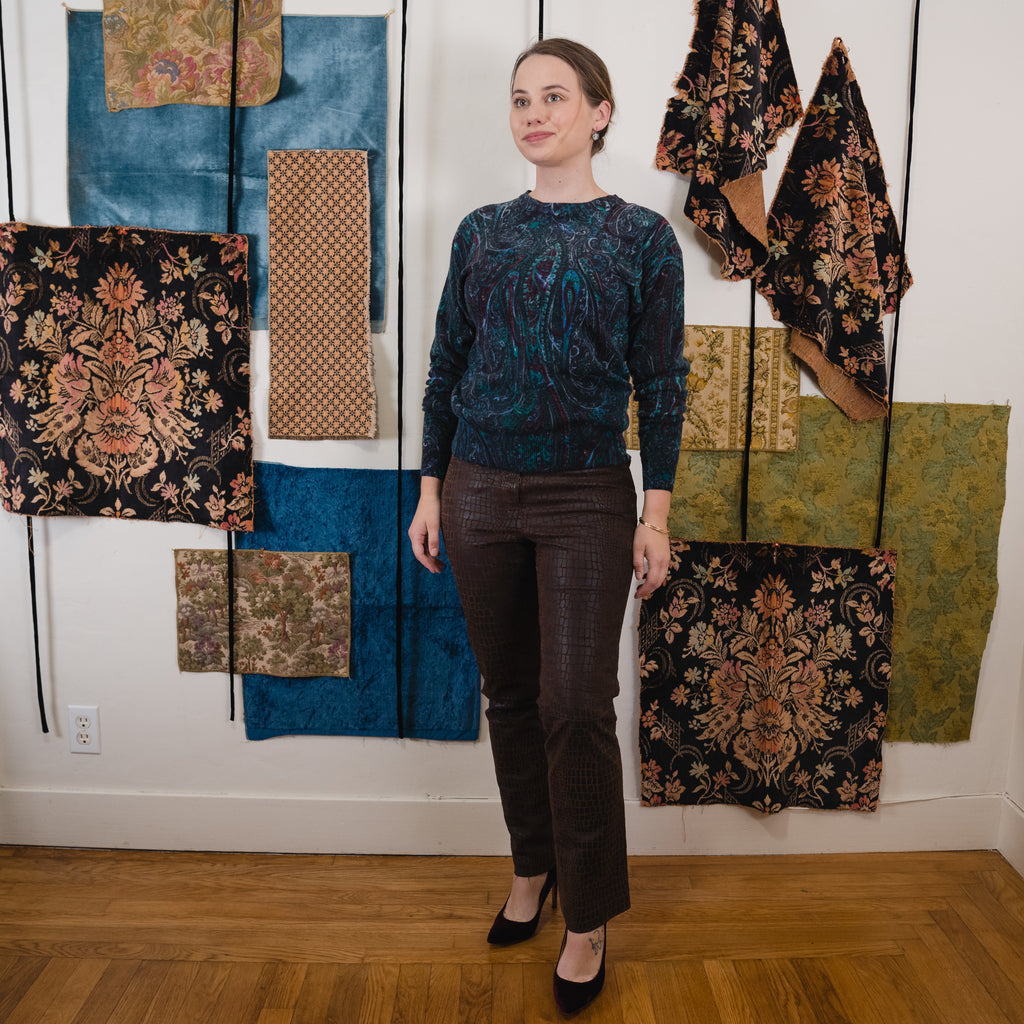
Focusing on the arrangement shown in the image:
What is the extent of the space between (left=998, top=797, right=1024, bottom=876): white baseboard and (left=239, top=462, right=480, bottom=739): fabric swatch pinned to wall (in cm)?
121

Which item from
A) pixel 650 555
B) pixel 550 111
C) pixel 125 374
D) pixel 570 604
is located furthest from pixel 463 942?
pixel 550 111

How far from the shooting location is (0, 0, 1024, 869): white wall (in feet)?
5.27

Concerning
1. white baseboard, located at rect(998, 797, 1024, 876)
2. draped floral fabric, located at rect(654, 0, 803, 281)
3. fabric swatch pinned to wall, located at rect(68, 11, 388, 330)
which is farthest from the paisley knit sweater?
white baseboard, located at rect(998, 797, 1024, 876)

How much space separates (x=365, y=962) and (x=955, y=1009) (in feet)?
3.32

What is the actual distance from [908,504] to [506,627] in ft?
3.10

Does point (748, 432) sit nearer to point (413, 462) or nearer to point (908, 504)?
point (908, 504)

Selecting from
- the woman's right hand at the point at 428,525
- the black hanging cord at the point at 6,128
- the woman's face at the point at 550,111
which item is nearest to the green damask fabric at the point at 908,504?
the woman's right hand at the point at 428,525

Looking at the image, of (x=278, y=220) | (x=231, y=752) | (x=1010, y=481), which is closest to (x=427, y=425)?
(x=278, y=220)

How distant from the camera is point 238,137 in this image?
1.64 metres

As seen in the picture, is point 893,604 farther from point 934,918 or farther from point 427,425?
point 427,425

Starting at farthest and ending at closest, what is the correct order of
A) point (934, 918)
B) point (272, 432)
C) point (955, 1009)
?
1. point (272, 432)
2. point (934, 918)
3. point (955, 1009)

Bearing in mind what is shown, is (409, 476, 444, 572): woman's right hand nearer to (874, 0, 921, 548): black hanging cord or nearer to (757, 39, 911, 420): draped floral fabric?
(757, 39, 911, 420): draped floral fabric

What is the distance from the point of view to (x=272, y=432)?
1692 millimetres

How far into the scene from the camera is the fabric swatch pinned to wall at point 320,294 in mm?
1631
